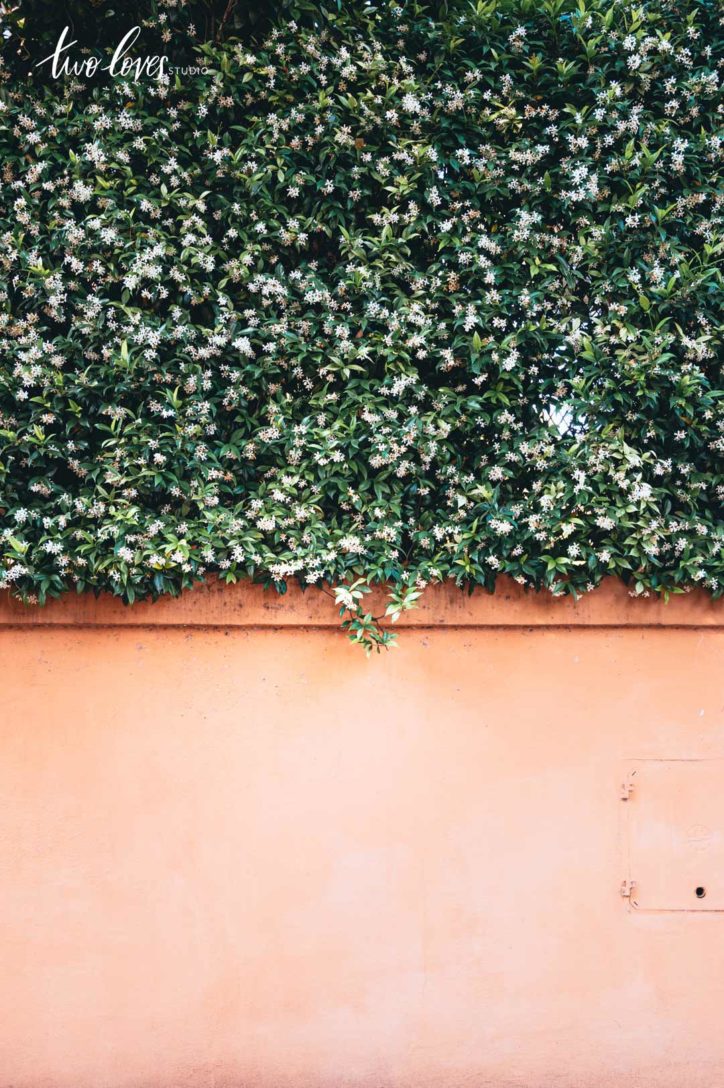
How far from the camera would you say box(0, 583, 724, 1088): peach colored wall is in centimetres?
361

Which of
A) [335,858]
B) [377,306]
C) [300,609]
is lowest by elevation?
[335,858]

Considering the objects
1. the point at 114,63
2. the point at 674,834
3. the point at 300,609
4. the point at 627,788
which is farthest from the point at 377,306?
the point at 674,834

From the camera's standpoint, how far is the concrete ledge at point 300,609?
3.63m

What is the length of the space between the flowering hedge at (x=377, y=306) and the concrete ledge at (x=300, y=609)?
11 centimetres

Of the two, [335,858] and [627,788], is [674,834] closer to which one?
[627,788]

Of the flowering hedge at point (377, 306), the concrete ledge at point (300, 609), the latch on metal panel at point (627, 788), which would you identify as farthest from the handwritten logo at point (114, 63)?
the latch on metal panel at point (627, 788)

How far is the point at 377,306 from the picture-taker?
3.59 m

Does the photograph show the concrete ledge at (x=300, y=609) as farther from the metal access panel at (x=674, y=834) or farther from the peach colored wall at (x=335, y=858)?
the metal access panel at (x=674, y=834)

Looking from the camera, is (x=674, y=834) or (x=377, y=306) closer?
(x=377, y=306)

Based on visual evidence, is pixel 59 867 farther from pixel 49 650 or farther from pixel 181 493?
pixel 181 493

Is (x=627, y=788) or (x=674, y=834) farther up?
(x=627, y=788)

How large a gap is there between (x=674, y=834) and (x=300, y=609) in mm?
2045

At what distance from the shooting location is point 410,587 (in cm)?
347

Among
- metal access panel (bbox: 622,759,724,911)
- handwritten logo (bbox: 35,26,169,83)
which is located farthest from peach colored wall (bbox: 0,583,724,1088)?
handwritten logo (bbox: 35,26,169,83)
